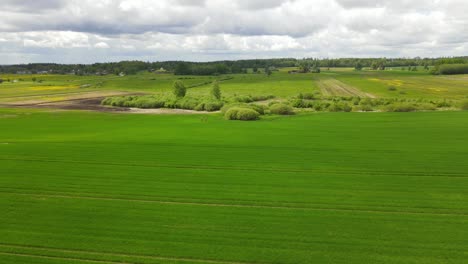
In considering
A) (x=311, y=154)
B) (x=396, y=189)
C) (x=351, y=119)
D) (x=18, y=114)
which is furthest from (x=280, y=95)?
(x=396, y=189)

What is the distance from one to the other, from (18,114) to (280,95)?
7189 cm

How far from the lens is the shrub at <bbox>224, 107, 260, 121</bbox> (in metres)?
70.4

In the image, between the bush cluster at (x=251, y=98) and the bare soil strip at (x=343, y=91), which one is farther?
the bare soil strip at (x=343, y=91)

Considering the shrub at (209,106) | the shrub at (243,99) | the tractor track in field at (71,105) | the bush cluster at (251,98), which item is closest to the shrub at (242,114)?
the shrub at (209,106)

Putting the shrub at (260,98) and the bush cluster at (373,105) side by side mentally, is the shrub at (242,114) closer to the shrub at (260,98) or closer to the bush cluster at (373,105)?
the bush cluster at (373,105)

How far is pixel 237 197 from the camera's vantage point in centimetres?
2797

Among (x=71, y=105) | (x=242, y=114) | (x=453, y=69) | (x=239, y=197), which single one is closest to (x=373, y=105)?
(x=242, y=114)

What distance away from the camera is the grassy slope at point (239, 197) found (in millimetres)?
20531

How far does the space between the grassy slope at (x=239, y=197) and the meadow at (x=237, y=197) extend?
11cm

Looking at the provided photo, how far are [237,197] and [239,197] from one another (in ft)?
0.46

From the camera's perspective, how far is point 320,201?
27.1m

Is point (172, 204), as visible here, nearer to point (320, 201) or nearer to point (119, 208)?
point (119, 208)

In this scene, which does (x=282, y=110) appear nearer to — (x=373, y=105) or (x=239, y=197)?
(x=373, y=105)

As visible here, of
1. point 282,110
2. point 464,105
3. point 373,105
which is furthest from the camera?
point 373,105
